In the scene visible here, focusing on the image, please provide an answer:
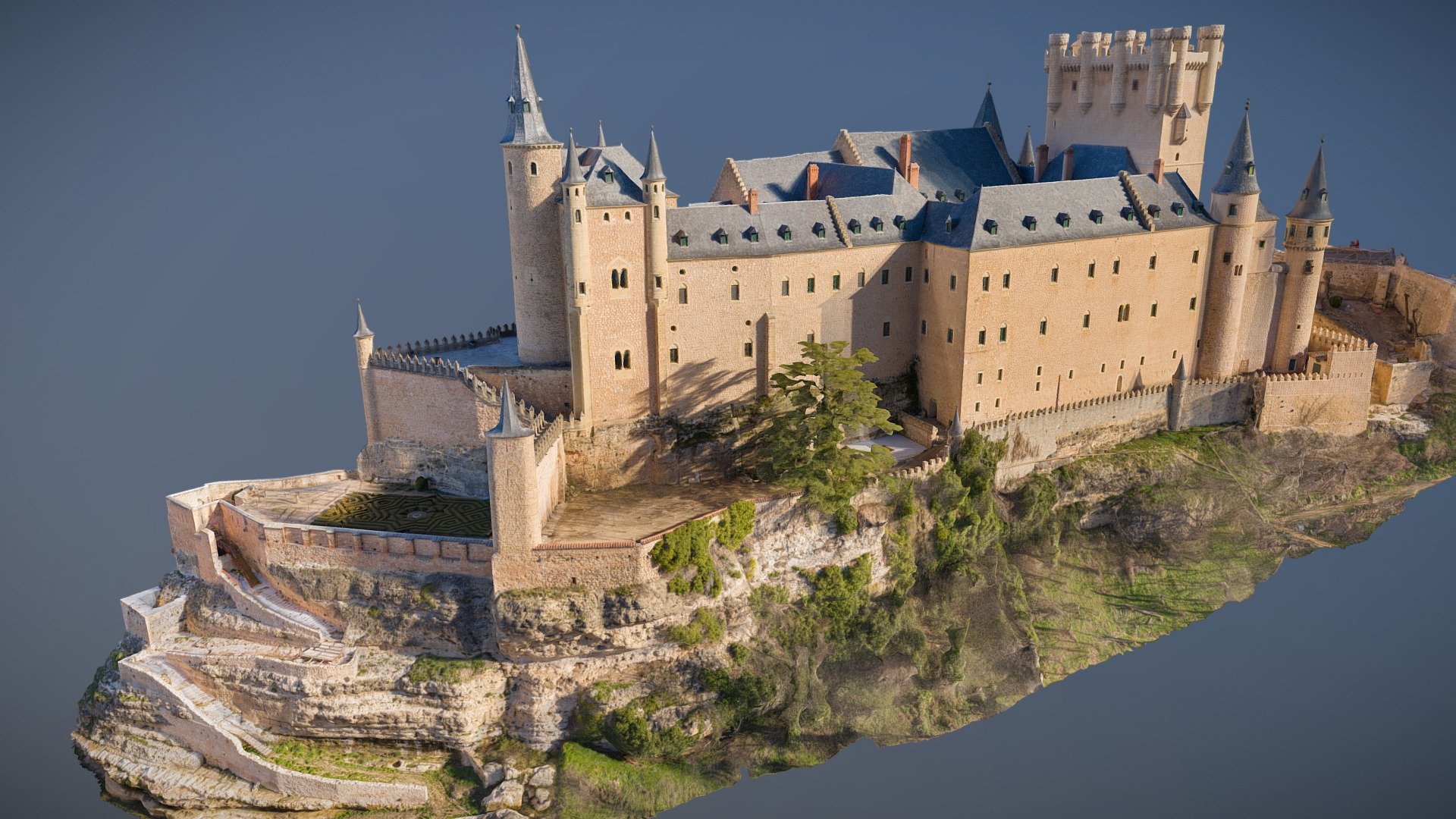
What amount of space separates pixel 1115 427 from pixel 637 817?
26038 mm

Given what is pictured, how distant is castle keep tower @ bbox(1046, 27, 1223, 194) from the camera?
49.5 metres

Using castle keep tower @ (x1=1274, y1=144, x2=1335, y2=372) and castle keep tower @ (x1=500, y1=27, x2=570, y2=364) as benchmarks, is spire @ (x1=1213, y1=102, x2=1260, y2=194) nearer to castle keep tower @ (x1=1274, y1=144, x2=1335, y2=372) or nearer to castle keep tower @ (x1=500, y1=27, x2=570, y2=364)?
castle keep tower @ (x1=1274, y1=144, x2=1335, y2=372)

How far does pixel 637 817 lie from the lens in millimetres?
36312

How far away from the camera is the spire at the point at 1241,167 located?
4800 centimetres

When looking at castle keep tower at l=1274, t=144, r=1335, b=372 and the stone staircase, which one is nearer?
the stone staircase

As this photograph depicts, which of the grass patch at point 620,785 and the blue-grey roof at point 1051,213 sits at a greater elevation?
the blue-grey roof at point 1051,213

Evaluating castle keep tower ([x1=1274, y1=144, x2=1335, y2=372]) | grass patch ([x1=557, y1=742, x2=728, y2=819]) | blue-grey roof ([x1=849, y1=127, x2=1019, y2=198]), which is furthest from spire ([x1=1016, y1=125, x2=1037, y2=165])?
grass patch ([x1=557, y1=742, x2=728, y2=819])

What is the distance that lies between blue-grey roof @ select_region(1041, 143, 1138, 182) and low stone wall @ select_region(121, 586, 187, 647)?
1606 inches

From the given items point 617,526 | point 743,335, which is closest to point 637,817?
point 617,526

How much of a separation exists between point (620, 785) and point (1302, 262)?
36.9m

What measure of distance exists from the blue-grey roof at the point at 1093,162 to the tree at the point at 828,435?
55.8ft

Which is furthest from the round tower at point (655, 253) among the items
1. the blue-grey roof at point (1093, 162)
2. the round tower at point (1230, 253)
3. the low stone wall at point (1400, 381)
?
the low stone wall at point (1400, 381)

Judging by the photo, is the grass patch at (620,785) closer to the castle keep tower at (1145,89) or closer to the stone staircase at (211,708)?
the stone staircase at (211,708)

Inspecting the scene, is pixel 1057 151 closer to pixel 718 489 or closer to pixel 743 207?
pixel 743 207
